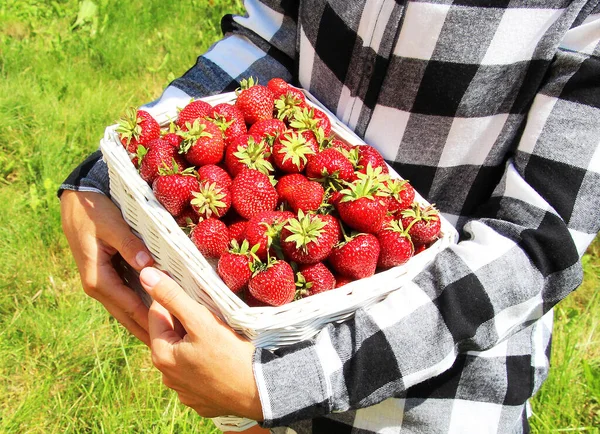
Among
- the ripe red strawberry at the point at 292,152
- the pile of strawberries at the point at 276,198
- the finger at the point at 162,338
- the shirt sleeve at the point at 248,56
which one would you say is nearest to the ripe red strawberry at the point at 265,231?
the pile of strawberries at the point at 276,198

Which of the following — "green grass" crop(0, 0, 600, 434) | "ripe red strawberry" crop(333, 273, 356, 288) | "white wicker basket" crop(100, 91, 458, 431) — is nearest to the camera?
"white wicker basket" crop(100, 91, 458, 431)

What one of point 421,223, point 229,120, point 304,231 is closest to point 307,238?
point 304,231

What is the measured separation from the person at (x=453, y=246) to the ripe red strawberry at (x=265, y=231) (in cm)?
14

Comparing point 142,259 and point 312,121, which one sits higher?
point 312,121

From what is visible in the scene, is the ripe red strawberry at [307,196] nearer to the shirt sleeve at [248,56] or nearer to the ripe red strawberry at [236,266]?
the ripe red strawberry at [236,266]

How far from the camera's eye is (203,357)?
0.93 m

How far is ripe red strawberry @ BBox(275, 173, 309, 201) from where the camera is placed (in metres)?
1.04

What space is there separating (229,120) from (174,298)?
1.20 feet

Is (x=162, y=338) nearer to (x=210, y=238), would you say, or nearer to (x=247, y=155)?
(x=210, y=238)

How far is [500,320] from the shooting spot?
96cm

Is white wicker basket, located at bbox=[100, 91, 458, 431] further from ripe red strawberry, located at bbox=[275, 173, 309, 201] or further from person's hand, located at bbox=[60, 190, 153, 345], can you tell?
ripe red strawberry, located at bbox=[275, 173, 309, 201]

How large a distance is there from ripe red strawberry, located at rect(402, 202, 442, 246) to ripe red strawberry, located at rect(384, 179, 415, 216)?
Answer: 1cm

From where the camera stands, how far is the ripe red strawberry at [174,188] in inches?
39.3

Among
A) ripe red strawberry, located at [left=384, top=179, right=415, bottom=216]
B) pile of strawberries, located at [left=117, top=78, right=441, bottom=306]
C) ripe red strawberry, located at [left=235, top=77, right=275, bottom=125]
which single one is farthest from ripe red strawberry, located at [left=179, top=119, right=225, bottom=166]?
ripe red strawberry, located at [left=384, top=179, right=415, bottom=216]
